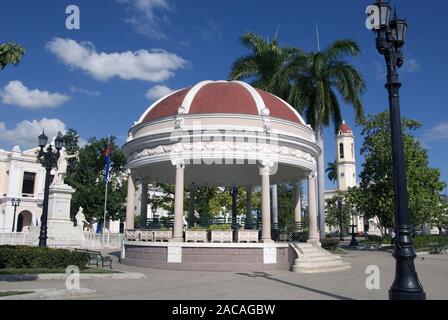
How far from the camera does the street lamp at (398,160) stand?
8.79 metres

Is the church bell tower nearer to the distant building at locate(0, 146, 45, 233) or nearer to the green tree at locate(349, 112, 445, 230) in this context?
the green tree at locate(349, 112, 445, 230)

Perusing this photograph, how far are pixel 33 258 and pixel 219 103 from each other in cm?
1030

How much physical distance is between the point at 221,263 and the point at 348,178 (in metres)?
82.5

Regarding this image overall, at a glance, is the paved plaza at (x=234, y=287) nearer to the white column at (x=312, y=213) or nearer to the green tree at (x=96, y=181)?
the white column at (x=312, y=213)

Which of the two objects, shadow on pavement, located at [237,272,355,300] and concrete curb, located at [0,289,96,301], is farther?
shadow on pavement, located at [237,272,355,300]

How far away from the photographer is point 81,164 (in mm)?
54281

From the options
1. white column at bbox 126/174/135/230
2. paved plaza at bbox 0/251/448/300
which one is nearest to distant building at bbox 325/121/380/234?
white column at bbox 126/174/135/230

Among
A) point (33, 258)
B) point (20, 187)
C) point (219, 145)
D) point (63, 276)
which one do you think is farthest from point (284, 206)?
point (63, 276)

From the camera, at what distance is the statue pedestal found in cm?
3061

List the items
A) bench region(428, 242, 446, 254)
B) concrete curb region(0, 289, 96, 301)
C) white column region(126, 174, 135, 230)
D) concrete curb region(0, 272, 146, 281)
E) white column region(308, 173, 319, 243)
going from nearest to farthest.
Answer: concrete curb region(0, 289, 96, 301) → concrete curb region(0, 272, 146, 281) → white column region(308, 173, 319, 243) → white column region(126, 174, 135, 230) → bench region(428, 242, 446, 254)

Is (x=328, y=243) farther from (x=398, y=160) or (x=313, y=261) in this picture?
(x=398, y=160)

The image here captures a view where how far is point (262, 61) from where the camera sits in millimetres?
34125

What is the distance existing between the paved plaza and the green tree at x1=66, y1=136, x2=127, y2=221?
3752 cm

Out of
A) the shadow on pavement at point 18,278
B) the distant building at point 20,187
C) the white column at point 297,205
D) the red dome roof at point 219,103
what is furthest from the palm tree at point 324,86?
the distant building at point 20,187
